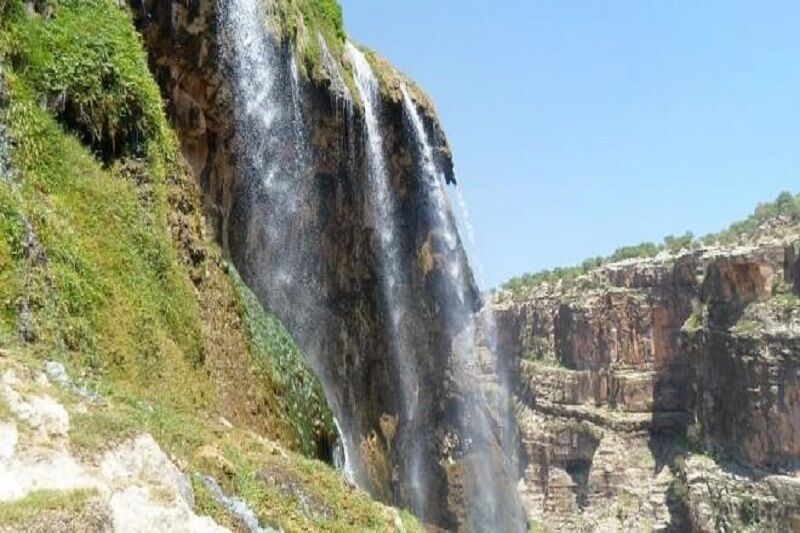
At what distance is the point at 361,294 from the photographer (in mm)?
21594

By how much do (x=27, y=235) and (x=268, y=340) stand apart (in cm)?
523

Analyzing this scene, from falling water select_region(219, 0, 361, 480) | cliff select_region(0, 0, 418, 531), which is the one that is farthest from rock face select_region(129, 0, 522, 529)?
cliff select_region(0, 0, 418, 531)

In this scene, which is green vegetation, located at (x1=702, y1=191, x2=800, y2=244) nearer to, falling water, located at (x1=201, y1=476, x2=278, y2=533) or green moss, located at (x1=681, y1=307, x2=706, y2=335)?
green moss, located at (x1=681, y1=307, x2=706, y2=335)

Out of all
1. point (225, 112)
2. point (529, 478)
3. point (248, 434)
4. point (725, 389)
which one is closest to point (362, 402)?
point (225, 112)

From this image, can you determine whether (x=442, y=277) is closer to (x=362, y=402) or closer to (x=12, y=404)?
(x=362, y=402)

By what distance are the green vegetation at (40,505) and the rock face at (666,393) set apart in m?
50.0

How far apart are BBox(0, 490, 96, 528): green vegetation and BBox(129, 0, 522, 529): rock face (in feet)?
31.6

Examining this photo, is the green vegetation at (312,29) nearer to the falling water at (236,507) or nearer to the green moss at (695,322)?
the falling water at (236,507)

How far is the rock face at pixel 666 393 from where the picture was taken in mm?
51500

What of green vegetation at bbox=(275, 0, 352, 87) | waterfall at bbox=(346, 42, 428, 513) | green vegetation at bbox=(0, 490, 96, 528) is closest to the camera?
green vegetation at bbox=(0, 490, 96, 528)

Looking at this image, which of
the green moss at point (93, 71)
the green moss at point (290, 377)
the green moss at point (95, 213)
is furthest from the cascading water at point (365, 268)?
the green moss at point (95, 213)

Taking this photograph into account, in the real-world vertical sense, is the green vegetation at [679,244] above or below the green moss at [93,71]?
above

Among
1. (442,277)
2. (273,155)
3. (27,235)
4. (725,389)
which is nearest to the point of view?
(27,235)

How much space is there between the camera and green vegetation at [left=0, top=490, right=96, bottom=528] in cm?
438
